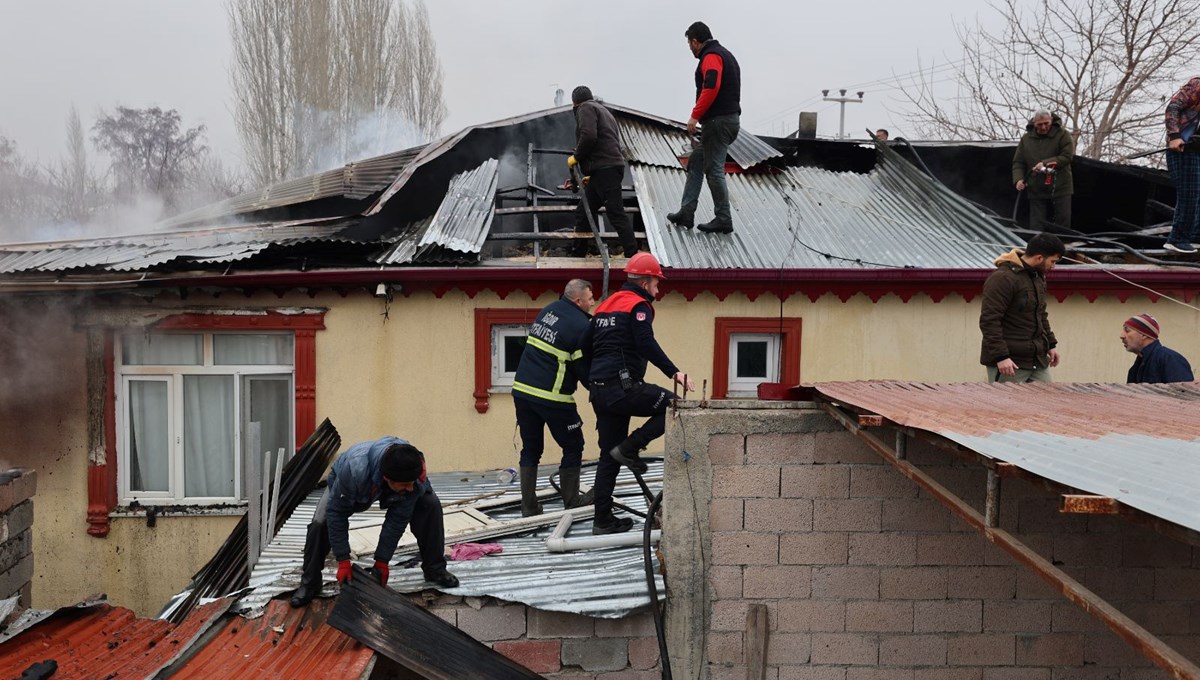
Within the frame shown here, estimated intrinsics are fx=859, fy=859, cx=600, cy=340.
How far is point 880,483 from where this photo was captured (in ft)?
16.6

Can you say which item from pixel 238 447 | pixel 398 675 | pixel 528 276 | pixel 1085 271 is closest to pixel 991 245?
pixel 1085 271

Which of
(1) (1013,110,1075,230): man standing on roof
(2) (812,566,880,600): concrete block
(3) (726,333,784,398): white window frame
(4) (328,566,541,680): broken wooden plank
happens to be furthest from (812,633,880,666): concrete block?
(1) (1013,110,1075,230): man standing on roof

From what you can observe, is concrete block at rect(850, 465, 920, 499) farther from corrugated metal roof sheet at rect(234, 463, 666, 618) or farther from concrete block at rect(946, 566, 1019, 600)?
corrugated metal roof sheet at rect(234, 463, 666, 618)

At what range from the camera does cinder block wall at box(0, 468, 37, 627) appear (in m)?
5.62

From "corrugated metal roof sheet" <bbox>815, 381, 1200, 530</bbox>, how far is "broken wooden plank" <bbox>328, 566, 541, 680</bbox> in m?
2.46

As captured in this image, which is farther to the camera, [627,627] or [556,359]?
[556,359]

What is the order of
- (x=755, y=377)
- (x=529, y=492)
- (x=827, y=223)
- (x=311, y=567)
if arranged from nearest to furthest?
(x=311, y=567) < (x=529, y=492) < (x=755, y=377) < (x=827, y=223)

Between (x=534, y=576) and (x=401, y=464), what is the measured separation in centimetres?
122

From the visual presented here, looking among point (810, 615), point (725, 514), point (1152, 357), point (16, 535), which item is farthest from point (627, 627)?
point (1152, 357)

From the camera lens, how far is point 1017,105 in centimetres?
2083

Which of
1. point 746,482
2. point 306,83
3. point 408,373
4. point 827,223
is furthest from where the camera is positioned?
point 306,83

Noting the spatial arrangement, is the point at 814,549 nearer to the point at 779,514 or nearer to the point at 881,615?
the point at 779,514

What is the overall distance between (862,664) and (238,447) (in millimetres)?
6079

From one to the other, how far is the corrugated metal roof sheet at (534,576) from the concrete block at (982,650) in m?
1.78
